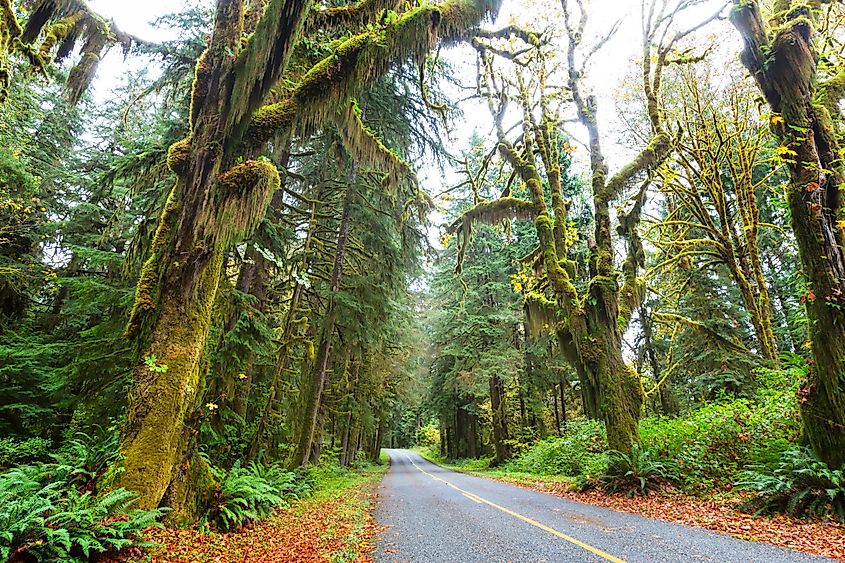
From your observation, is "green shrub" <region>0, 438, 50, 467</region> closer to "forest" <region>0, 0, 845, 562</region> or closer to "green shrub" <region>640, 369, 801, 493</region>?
"forest" <region>0, 0, 845, 562</region>

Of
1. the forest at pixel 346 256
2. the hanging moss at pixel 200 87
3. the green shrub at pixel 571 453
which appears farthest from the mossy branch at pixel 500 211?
the hanging moss at pixel 200 87

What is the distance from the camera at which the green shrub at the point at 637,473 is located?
27.8 feet

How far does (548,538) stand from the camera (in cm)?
540

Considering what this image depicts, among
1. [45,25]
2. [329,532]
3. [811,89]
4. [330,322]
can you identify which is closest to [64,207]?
[45,25]

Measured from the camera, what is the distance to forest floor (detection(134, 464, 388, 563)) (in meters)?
4.34

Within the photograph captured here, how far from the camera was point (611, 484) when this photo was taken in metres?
8.90

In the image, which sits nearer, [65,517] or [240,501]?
[65,517]

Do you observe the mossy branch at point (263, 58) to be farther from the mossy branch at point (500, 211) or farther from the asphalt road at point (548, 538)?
the mossy branch at point (500, 211)

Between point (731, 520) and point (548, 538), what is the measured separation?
9.16 feet

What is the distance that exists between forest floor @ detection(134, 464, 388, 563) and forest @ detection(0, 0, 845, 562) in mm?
64

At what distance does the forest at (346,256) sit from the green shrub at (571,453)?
15cm

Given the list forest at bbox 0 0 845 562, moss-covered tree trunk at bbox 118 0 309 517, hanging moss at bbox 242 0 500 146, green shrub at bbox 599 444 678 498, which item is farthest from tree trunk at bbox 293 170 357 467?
green shrub at bbox 599 444 678 498

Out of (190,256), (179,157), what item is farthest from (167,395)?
(179,157)

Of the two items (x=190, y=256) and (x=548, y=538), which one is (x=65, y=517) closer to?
(x=190, y=256)
